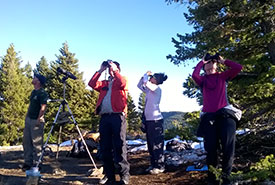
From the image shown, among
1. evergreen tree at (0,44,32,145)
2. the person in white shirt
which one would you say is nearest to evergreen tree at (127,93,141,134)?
evergreen tree at (0,44,32,145)

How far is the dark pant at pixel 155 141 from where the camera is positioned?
183 inches

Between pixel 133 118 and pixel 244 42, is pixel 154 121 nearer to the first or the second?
pixel 244 42

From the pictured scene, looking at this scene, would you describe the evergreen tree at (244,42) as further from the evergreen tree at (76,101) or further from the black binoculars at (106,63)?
the evergreen tree at (76,101)

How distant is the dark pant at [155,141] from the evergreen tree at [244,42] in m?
1.25

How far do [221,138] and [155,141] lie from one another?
71.3 inches

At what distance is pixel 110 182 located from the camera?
383 cm

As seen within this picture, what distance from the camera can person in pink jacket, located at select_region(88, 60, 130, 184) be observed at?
383 centimetres

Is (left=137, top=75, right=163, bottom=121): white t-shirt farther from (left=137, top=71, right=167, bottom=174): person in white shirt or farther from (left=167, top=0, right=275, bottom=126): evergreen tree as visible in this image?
(left=167, top=0, right=275, bottom=126): evergreen tree

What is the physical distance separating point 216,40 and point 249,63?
2.66 ft

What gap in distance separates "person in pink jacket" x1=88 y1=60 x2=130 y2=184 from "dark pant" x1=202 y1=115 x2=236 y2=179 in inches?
51.8

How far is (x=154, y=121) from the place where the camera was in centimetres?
481

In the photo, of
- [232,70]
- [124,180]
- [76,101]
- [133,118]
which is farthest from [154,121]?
[133,118]

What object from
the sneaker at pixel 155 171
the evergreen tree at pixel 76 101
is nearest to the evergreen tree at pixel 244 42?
the sneaker at pixel 155 171

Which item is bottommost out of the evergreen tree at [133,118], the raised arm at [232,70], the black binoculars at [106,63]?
the evergreen tree at [133,118]
